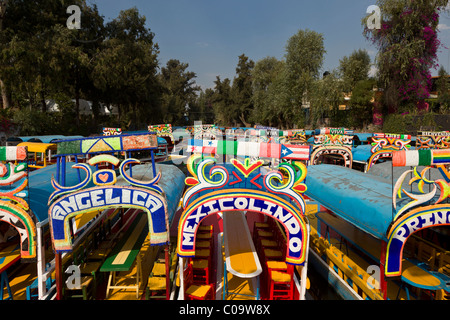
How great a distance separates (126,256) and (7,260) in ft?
9.62

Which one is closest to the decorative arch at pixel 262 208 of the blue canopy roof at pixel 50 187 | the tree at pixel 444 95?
the blue canopy roof at pixel 50 187

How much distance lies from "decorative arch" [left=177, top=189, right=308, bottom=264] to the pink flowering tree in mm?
35700

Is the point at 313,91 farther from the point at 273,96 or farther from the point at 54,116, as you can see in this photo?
the point at 54,116

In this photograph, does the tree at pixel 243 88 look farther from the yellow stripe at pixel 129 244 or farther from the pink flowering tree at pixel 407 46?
the yellow stripe at pixel 129 244

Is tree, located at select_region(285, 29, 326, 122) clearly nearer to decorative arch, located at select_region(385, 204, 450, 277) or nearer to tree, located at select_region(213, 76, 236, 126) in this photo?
tree, located at select_region(213, 76, 236, 126)

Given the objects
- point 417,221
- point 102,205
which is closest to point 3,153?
point 102,205

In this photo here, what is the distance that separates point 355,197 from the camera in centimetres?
639

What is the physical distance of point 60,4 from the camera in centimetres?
3070

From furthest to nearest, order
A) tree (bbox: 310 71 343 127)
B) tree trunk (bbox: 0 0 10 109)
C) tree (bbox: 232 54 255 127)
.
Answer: tree (bbox: 232 54 255 127)
tree (bbox: 310 71 343 127)
tree trunk (bbox: 0 0 10 109)

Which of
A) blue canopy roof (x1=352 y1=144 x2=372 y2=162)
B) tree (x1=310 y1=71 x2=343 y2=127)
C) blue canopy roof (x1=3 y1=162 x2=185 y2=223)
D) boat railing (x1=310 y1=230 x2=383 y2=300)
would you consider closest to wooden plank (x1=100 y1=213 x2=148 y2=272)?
blue canopy roof (x1=3 y1=162 x2=185 y2=223)

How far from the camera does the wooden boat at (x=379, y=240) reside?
16.4ft

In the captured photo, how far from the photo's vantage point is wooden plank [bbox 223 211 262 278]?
547 cm
